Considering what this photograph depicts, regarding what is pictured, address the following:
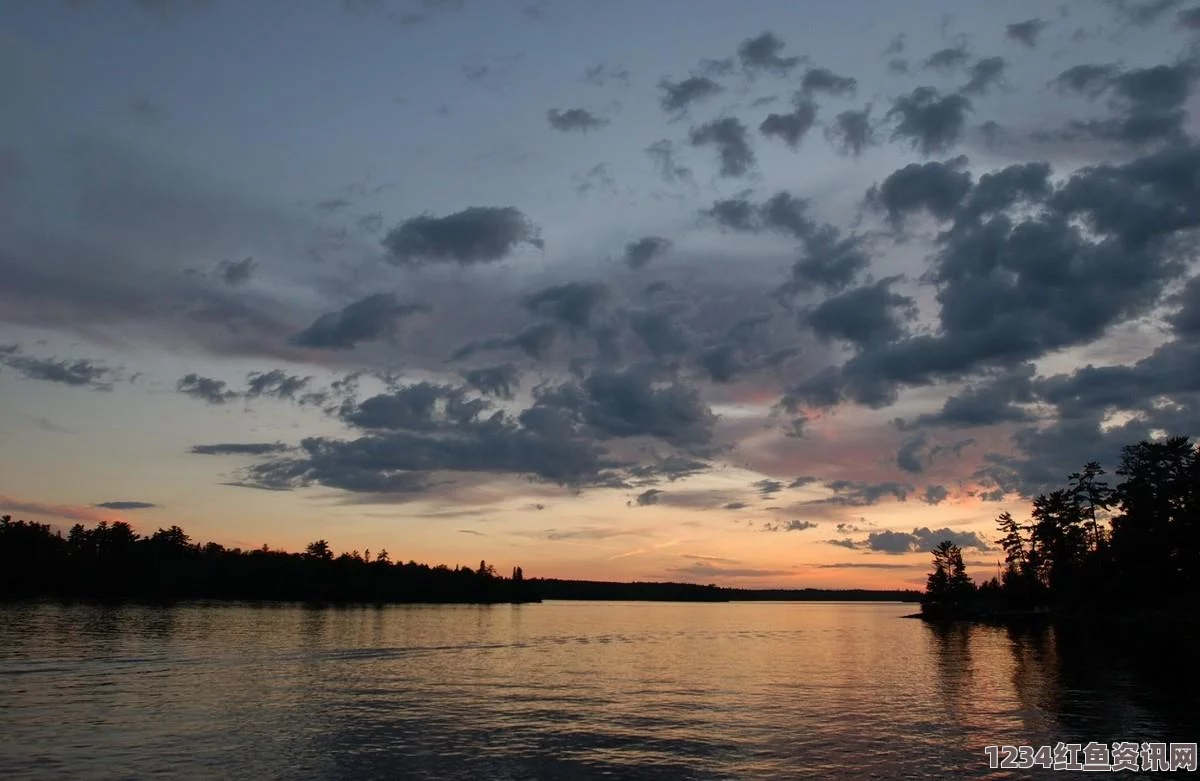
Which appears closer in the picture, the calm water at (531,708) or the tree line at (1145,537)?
the calm water at (531,708)

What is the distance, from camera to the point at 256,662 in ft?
286

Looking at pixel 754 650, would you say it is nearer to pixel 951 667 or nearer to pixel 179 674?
pixel 951 667

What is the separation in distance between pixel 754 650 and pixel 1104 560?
7788 centimetres

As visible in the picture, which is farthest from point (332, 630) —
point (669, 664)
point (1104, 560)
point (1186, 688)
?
point (1104, 560)

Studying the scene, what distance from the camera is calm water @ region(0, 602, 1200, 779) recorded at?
42.1m

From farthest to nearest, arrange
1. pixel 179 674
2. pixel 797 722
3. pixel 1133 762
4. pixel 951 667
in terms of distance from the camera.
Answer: pixel 951 667 < pixel 179 674 < pixel 797 722 < pixel 1133 762

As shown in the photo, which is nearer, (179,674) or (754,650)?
(179,674)

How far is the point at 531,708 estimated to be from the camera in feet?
199

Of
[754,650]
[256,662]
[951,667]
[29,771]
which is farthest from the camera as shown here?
[754,650]

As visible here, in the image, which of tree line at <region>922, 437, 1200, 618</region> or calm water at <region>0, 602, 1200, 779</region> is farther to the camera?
tree line at <region>922, 437, 1200, 618</region>

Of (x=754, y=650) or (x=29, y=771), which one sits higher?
(x=29, y=771)

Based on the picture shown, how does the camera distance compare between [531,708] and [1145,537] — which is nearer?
[531,708]

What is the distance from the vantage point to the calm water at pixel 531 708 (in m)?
42.1

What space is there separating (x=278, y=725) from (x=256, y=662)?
39378mm
